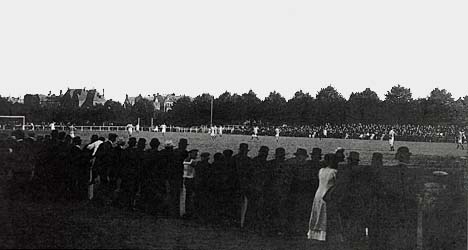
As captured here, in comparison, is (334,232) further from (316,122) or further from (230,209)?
(316,122)

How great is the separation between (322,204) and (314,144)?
1.66m

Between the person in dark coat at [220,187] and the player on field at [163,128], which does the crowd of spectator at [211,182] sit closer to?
the person in dark coat at [220,187]

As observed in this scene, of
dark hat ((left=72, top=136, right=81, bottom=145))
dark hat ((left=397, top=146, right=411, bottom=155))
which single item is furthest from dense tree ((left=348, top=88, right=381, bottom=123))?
dark hat ((left=72, top=136, right=81, bottom=145))

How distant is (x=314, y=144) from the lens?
7.30 meters

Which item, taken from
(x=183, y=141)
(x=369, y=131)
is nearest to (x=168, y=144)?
(x=183, y=141)

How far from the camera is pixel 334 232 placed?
589 centimetres

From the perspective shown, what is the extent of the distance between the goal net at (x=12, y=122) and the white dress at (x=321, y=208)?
294cm

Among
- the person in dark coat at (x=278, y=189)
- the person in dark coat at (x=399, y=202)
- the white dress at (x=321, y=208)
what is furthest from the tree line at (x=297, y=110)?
the white dress at (x=321, y=208)

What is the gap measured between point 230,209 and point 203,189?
395mm

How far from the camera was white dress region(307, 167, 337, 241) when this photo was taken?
5688 mm

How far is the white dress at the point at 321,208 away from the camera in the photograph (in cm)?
569

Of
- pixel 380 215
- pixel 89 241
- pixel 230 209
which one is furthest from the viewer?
pixel 230 209

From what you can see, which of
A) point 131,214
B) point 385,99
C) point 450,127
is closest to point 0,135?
point 131,214

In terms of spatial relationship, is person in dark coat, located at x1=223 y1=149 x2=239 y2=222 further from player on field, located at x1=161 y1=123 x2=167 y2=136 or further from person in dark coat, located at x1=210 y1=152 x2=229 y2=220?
player on field, located at x1=161 y1=123 x2=167 y2=136
